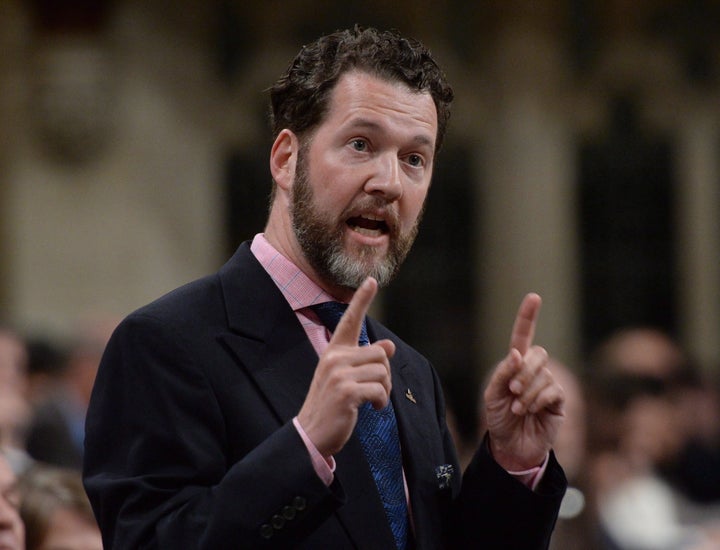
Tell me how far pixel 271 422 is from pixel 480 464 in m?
0.50

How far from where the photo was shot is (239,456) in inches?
111

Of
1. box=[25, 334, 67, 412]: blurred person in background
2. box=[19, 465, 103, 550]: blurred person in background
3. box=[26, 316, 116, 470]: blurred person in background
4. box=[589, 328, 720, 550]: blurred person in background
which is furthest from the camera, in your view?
box=[25, 334, 67, 412]: blurred person in background

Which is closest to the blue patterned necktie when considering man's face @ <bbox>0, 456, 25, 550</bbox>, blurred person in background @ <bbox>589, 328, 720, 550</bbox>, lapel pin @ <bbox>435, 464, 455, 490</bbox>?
lapel pin @ <bbox>435, 464, 455, 490</bbox>

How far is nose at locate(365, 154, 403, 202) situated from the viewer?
3012 mm

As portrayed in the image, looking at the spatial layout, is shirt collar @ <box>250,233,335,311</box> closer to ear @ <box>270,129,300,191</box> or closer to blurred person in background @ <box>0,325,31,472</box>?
ear @ <box>270,129,300,191</box>

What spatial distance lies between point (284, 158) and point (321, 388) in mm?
717

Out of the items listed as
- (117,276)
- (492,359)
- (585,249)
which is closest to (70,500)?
(117,276)

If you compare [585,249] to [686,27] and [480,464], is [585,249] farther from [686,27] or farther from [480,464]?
[480,464]

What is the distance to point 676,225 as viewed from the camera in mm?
12859

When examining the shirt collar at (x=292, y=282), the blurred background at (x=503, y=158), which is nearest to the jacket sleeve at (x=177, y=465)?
→ the shirt collar at (x=292, y=282)

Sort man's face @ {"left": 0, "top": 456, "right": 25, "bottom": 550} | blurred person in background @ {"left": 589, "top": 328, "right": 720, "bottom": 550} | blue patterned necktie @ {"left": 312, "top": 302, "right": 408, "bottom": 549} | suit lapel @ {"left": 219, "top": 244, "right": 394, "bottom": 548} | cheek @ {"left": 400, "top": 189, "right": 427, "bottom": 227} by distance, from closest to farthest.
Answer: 1. suit lapel @ {"left": 219, "top": 244, "right": 394, "bottom": 548}
2. blue patterned necktie @ {"left": 312, "top": 302, "right": 408, "bottom": 549}
3. cheek @ {"left": 400, "top": 189, "right": 427, "bottom": 227}
4. man's face @ {"left": 0, "top": 456, "right": 25, "bottom": 550}
5. blurred person in background @ {"left": 589, "top": 328, "right": 720, "bottom": 550}

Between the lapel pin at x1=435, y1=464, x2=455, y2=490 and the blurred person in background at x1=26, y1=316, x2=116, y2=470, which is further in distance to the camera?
the blurred person in background at x1=26, y1=316, x2=116, y2=470

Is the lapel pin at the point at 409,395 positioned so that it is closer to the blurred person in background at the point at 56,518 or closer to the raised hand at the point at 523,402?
the raised hand at the point at 523,402

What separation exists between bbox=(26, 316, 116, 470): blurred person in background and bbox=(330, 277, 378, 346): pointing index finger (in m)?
4.26
